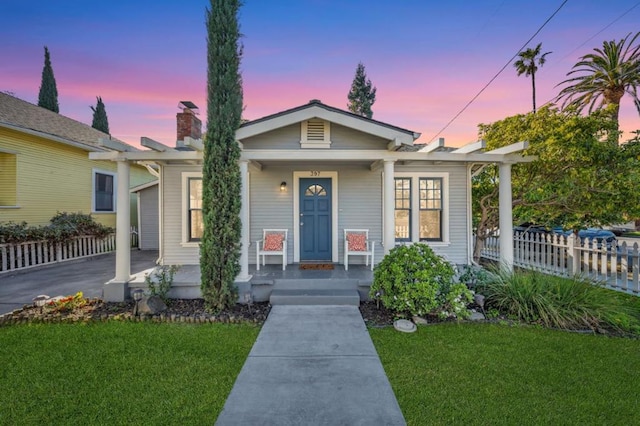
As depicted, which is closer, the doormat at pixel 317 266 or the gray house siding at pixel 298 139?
the gray house siding at pixel 298 139

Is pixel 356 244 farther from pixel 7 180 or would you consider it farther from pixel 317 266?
pixel 7 180

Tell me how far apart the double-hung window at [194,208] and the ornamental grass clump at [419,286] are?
486 cm

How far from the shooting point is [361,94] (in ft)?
76.0

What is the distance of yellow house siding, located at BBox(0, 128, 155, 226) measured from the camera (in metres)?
9.42

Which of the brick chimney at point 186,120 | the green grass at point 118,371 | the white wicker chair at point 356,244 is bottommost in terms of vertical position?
the green grass at point 118,371

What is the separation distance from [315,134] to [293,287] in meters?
3.19

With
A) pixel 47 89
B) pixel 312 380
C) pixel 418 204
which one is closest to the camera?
pixel 312 380

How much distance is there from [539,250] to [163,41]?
12.8 m

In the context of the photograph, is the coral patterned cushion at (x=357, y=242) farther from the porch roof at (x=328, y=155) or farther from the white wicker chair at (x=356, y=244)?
the porch roof at (x=328, y=155)

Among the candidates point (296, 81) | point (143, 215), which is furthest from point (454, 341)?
point (143, 215)

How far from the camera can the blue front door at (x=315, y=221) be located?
7.81m

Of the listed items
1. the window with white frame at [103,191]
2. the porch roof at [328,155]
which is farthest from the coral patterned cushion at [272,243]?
the window with white frame at [103,191]

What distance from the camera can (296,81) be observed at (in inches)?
429

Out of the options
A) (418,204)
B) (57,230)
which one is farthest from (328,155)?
(57,230)
